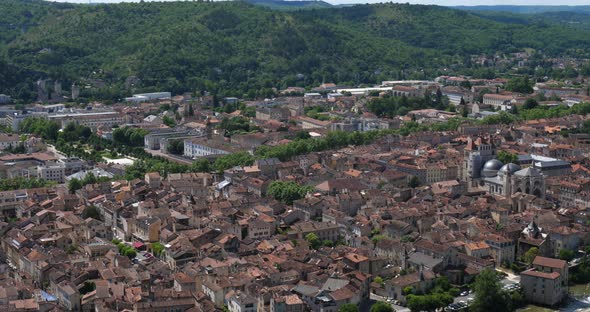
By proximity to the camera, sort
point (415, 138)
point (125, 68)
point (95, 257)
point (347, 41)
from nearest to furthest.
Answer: point (95, 257) → point (415, 138) → point (125, 68) → point (347, 41)

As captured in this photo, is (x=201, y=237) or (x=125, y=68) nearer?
(x=201, y=237)

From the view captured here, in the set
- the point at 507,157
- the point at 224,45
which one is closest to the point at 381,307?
the point at 507,157

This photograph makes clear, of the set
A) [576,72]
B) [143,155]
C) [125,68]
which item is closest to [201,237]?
[143,155]

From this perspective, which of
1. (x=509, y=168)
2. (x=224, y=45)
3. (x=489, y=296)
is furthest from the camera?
(x=224, y=45)

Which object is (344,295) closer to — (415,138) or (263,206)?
(263,206)

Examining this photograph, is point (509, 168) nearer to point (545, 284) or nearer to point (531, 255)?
point (531, 255)

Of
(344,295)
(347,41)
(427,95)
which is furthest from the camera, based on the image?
(347,41)

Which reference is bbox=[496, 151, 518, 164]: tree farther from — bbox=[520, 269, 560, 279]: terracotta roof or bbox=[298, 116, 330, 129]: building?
bbox=[298, 116, 330, 129]: building
